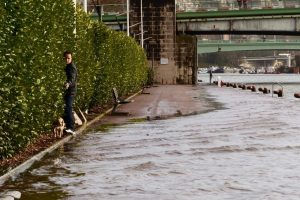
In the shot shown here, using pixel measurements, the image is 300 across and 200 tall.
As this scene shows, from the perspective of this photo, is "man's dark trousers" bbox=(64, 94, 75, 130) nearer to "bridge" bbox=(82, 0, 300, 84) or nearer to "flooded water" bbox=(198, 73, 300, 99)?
"flooded water" bbox=(198, 73, 300, 99)

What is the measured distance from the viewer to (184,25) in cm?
9056

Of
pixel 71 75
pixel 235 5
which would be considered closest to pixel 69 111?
pixel 71 75

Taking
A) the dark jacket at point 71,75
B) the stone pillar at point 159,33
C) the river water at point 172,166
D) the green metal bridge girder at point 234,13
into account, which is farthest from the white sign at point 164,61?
the dark jacket at point 71,75

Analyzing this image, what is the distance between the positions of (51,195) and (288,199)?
3172 mm

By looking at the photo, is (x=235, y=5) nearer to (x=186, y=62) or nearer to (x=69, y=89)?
(x=186, y=62)

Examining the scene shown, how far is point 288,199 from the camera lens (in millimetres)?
10352

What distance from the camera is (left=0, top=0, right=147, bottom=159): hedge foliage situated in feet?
45.1

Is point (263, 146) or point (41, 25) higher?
point (41, 25)

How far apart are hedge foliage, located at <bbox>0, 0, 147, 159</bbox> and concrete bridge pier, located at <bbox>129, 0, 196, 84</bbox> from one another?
56284 mm

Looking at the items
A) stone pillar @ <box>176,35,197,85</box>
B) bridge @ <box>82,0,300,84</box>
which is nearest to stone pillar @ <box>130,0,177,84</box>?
bridge @ <box>82,0,300,84</box>

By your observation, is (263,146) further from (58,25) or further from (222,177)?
(58,25)

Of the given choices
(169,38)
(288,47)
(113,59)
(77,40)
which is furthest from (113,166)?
(288,47)

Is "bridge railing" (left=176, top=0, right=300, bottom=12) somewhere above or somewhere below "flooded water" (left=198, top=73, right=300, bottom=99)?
above

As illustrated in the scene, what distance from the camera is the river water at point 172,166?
11.0 m
